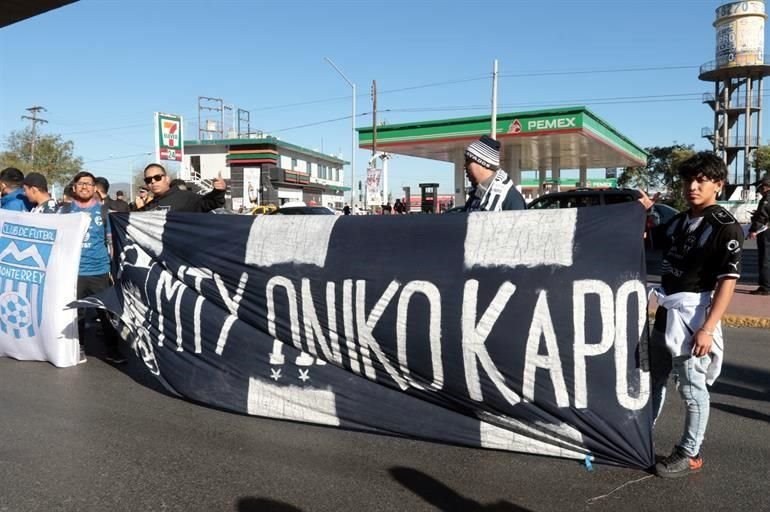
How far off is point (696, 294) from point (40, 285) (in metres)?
4.99

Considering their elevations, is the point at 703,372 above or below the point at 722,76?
below

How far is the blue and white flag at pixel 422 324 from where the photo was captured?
3.02 m

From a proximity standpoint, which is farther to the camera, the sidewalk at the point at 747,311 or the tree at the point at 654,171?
the tree at the point at 654,171

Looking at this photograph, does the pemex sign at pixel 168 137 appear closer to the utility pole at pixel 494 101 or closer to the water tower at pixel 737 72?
the utility pole at pixel 494 101

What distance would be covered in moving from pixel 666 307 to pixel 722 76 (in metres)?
65.2

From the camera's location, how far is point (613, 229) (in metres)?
3.07

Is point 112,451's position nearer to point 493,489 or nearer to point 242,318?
point 242,318

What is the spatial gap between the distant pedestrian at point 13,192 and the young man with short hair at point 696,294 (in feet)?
21.2

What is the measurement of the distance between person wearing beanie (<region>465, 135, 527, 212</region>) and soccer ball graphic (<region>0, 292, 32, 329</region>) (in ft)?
13.1

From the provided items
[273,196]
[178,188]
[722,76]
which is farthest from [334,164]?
[178,188]

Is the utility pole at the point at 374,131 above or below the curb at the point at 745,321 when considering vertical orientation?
above

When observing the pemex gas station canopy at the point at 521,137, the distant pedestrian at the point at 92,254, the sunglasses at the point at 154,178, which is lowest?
the distant pedestrian at the point at 92,254

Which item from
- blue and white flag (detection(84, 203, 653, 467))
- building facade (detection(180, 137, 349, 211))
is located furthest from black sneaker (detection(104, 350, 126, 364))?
building facade (detection(180, 137, 349, 211))

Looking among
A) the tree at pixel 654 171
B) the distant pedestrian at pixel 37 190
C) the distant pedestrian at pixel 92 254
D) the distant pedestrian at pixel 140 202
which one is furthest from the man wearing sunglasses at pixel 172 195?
the tree at pixel 654 171
